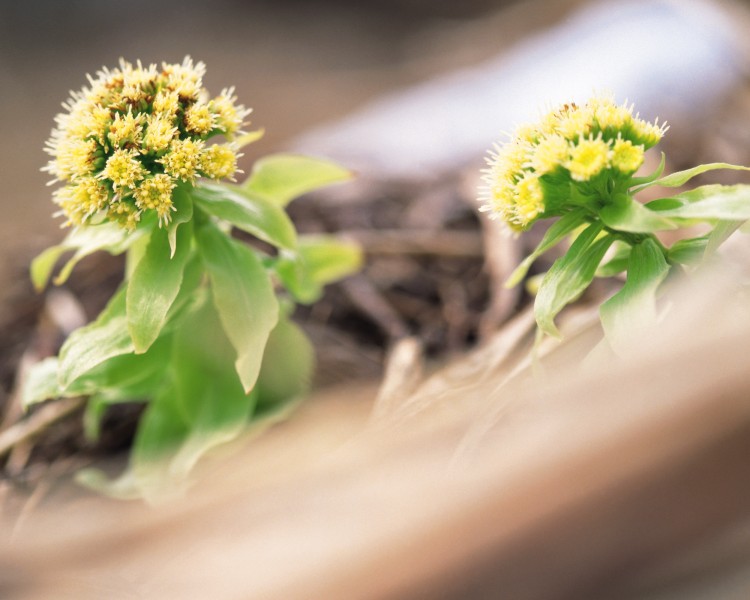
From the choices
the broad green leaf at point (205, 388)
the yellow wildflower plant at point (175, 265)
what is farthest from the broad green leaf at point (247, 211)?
the broad green leaf at point (205, 388)

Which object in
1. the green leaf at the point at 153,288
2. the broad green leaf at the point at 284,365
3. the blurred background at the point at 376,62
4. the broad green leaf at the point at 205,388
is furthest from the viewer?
the blurred background at the point at 376,62

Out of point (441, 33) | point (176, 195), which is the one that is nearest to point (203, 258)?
point (176, 195)

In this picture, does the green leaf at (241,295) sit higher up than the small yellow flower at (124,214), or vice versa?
the small yellow flower at (124,214)

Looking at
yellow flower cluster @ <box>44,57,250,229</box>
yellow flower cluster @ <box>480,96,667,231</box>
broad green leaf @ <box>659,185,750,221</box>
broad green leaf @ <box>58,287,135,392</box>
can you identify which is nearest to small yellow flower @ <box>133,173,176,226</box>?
yellow flower cluster @ <box>44,57,250,229</box>

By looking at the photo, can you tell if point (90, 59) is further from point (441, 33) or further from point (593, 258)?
point (593, 258)

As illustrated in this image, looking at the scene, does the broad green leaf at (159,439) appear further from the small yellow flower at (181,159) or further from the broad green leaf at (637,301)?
the broad green leaf at (637,301)

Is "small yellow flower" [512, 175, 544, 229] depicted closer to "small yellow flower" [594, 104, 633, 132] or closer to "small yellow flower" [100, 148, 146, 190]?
"small yellow flower" [594, 104, 633, 132]
